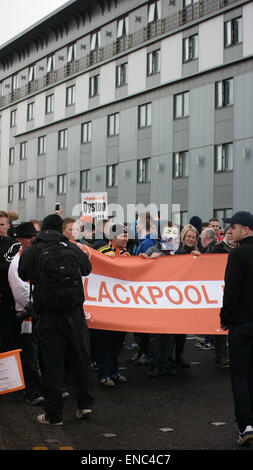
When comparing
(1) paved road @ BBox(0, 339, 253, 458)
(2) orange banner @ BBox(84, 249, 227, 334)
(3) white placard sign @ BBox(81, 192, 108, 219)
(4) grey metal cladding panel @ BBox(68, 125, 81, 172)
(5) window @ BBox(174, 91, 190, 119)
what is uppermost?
(5) window @ BBox(174, 91, 190, 119)

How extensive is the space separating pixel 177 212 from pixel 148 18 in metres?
12.3

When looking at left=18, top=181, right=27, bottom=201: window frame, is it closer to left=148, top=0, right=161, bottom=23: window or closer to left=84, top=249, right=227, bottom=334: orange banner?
left=148, top=0, right=161, bottom=23: window

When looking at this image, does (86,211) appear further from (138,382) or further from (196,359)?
(138,382)

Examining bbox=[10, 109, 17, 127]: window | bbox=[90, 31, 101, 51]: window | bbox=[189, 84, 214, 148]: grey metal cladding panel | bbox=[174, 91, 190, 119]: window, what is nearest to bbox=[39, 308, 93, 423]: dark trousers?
bbox=[189, 84, 214, 148]: grey metal cladding panel

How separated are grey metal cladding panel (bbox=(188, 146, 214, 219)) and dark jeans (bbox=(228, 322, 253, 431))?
27.3 metres

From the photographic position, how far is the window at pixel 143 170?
3784cm

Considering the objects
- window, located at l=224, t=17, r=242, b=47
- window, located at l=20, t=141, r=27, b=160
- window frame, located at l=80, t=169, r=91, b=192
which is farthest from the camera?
window, located at l=20, t=141, r=27, b=160

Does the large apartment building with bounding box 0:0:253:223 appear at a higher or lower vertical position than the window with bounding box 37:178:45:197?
higher

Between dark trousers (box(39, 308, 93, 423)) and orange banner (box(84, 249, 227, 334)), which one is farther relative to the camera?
orange banner (box(84, 249, 227, 334))

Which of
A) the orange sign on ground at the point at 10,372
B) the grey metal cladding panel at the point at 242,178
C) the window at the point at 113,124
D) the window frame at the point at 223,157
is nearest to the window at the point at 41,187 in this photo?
the window at the point at 113,124

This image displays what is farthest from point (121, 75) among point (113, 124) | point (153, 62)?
point (153, 62)

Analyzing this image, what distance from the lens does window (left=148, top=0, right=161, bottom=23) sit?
37.7 metres

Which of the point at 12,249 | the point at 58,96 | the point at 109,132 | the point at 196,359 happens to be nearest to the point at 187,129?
the point at 109,132

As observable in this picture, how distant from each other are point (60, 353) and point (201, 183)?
27964 millimetres
